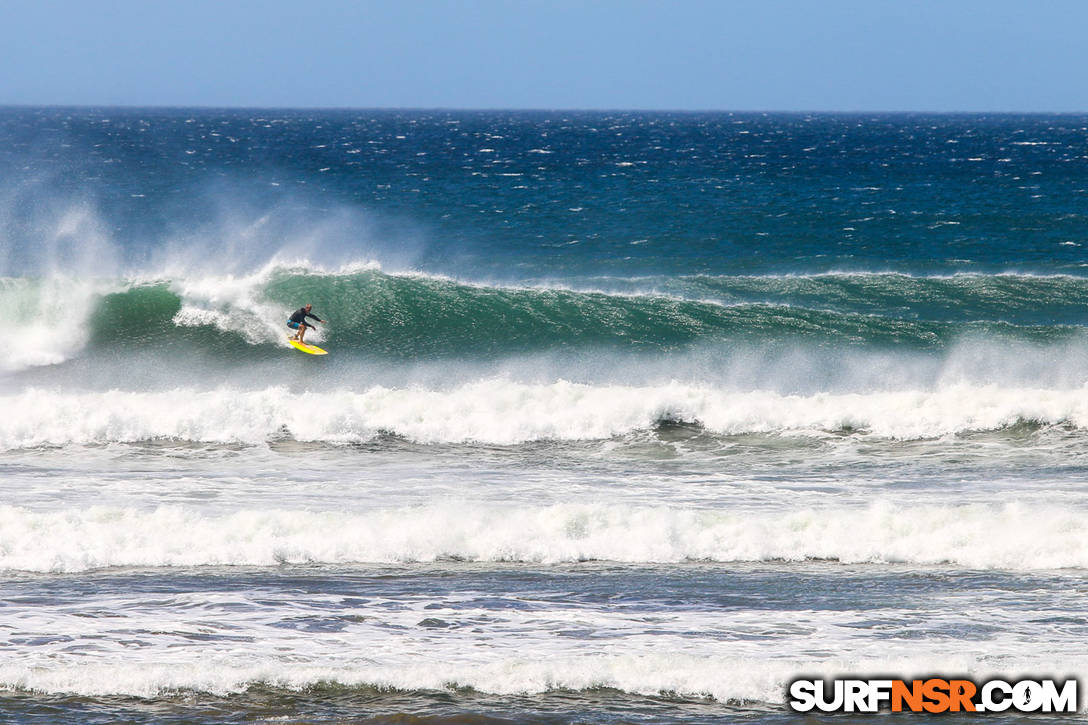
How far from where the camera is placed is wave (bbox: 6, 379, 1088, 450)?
16875mm

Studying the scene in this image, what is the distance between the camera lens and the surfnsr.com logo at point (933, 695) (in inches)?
337

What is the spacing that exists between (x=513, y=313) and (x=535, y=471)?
8627mm

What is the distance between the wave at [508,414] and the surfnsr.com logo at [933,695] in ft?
26.6

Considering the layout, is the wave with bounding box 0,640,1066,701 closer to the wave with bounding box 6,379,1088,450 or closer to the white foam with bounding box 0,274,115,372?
the wave with bounding box 6,379,1088,450

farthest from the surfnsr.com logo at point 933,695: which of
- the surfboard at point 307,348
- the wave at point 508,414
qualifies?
the surfboard at point 307,348

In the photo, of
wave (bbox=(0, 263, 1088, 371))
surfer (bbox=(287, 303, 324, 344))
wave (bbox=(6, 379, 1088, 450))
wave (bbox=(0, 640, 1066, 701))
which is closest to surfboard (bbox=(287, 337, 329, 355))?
surfer (bbox=(287, 303, 324, 344))

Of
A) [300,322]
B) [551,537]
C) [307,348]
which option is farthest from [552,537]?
[300,322]

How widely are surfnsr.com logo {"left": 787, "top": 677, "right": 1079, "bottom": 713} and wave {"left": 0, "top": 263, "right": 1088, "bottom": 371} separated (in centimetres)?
1267

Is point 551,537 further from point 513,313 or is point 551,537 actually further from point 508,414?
point 513,313

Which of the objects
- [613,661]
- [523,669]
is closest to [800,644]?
[613,661]

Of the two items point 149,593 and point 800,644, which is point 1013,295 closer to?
point 800,644

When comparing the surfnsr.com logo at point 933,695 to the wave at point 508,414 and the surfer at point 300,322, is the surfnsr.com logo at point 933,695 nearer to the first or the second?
the wave at point 508,414

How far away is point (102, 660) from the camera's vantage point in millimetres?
9391

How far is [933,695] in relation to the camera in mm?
8727
